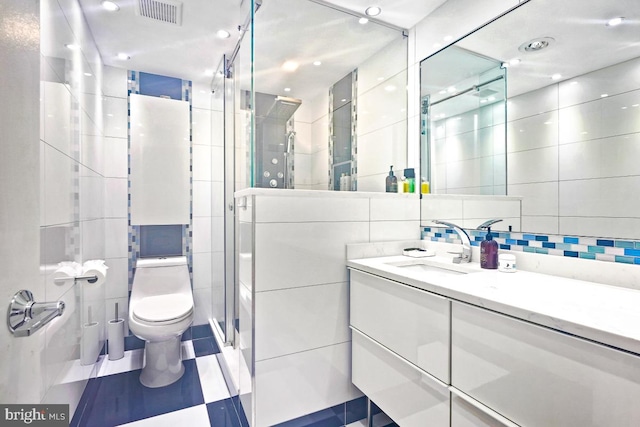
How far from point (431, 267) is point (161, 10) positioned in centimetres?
210

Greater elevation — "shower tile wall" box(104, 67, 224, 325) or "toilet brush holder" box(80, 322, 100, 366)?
"shower tile wall" box(104, 67, 224, 325)

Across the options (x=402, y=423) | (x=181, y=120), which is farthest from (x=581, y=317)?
(x=181, y=120)

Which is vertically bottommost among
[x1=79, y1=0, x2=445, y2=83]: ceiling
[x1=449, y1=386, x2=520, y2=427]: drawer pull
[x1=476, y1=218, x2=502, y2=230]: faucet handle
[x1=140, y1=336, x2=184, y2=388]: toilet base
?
[x1=140, y1=336, x2=184, y2=388]: toilet base

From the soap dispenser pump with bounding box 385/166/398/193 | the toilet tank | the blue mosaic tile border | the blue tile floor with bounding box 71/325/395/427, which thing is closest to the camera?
the blue mosaic tile border

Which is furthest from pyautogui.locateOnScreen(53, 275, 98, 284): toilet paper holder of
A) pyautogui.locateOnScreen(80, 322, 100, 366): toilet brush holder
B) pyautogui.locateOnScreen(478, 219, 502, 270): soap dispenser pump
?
pyautogui.locateOnScreen(478, 219, 502, 270): soap dispenser pump

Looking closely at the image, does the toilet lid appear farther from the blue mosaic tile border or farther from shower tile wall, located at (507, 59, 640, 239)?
shower tile wall, located at (507, 59, 640, 239)

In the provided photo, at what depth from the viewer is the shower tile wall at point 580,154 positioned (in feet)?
3.43

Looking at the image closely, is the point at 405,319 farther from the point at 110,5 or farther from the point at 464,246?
the point at 110,5

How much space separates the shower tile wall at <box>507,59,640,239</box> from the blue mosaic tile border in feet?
0.09

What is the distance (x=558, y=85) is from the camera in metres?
1.22

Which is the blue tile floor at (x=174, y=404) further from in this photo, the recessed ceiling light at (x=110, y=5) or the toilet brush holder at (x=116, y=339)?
the recessed ceiling light at (x=110, y=5)

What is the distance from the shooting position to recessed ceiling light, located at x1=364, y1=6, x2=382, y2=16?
69.8 inches

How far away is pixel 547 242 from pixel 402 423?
947 millimetres

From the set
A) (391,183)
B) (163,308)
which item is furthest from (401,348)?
(163,308)
